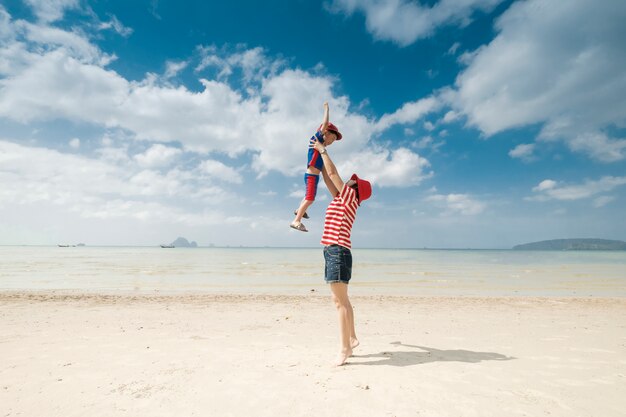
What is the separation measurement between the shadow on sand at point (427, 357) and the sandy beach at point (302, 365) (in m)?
0.03

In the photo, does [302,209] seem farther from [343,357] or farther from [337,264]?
[343,357]

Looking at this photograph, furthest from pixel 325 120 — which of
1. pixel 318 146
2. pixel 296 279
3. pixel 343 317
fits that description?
pixel 296 279

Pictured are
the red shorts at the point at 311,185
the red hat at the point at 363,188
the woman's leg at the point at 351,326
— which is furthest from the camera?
the woman's leg at the point at 351,326

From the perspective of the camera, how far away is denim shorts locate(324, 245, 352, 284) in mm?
4555

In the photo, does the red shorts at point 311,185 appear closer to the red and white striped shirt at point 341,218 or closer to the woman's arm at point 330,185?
the woman's arm at point 330,185

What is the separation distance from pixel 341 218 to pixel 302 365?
1.99m

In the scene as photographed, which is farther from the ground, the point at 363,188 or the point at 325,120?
the point at 325,120

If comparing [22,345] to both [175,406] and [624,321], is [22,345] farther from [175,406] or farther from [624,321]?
[624,321]

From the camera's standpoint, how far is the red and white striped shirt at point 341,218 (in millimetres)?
4539

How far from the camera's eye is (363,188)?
465 cm

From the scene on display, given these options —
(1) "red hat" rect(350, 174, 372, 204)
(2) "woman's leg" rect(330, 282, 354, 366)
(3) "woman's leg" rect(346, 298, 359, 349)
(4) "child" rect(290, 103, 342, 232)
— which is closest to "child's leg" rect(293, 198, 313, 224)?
(4) "child" rect(290, 103, 342, 232)

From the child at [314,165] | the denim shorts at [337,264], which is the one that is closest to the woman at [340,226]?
the denim shorts at [337,264]

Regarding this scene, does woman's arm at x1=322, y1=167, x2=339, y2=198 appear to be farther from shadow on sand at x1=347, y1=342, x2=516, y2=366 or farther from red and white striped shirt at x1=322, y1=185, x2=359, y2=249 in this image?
shadow on sand at x1=347, y1=342, x2=516, y2=366

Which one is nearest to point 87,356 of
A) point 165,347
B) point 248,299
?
point 165,347
